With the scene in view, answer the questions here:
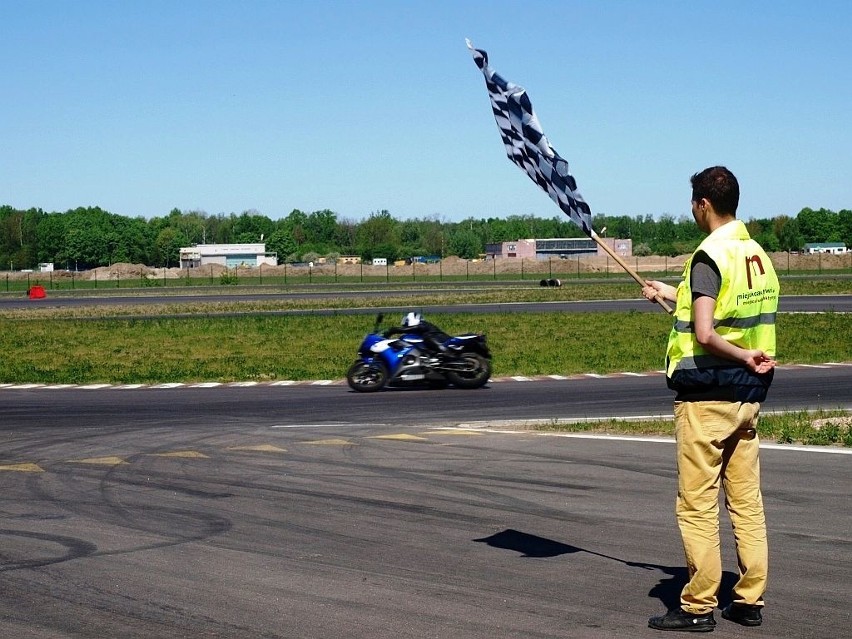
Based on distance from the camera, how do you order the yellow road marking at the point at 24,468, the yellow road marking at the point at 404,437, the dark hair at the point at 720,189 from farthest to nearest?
the yellow road marking at the point at 404,437
the yellow road marking at the point at 24,468
the dark hair at the point at 720,189

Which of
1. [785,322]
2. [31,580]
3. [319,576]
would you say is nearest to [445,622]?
[319,576]

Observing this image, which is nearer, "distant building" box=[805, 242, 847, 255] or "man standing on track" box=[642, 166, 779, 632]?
"man standing on track" box=[642, 166, 779, 632]

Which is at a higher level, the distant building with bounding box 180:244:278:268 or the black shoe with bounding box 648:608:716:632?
the distant building with bounding box 180:244:278:268

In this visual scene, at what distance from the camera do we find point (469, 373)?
18.8m

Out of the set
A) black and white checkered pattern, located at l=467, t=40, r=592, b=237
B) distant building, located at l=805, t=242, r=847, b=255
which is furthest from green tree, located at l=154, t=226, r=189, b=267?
black and white checkered pattern, located at l=467, t=40, r=592, b=237

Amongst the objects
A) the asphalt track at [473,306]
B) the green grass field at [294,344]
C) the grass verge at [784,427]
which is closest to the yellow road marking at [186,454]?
the grass verge at [784,427]

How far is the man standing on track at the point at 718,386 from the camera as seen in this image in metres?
→ 5.31

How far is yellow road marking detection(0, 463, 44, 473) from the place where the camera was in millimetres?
10605

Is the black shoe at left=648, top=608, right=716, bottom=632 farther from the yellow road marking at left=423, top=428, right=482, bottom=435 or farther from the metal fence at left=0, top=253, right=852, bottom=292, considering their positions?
the metal fence at left=0, top=253, right=852, bottom=292

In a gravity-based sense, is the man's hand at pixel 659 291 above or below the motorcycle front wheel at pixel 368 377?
above

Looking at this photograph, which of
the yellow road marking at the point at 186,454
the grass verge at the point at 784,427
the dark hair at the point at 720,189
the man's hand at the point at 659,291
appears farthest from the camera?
the grass verge at the point at 784,427

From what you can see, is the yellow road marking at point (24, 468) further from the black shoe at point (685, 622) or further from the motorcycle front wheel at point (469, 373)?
the motorcycle front wheel at point (469, 373)

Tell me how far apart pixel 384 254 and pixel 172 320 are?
130038mm

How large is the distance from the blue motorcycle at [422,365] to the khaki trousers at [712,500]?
13.3 meters
